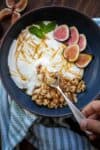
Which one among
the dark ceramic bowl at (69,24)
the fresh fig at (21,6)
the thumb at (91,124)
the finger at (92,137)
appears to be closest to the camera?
the thumb at (91,124)

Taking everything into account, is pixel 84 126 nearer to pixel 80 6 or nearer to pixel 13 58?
pixel 13 58

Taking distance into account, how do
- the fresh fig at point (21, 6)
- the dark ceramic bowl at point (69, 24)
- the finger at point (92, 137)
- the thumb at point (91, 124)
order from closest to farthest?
1. the thumb at point (91, 124)
2. the finger at point (92, 137)
3. the dark ceramic bowl at point (69, 24)
4. the fresh fig at point (21, 6)

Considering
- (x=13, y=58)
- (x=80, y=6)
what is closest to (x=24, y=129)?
(x=13, y=58)

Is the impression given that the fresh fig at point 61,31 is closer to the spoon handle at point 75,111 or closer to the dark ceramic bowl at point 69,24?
the dark ceramic bowl at point 69,24

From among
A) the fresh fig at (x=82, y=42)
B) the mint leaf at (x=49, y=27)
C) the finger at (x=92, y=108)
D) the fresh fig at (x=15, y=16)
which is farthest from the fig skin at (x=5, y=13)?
the finger at (x=92, y=108)

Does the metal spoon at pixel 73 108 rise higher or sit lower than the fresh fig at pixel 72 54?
lower

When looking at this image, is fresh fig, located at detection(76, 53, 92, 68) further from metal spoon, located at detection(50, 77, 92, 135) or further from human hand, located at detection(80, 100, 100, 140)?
human hand, located at detection(80, 100, 100, 140)

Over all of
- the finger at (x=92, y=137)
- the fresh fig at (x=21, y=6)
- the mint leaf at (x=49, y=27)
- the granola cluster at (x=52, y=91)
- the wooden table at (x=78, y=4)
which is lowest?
the finger at (x=92, y=137)

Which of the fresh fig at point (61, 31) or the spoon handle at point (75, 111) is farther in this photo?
the fresh fig at point (61, 31)
